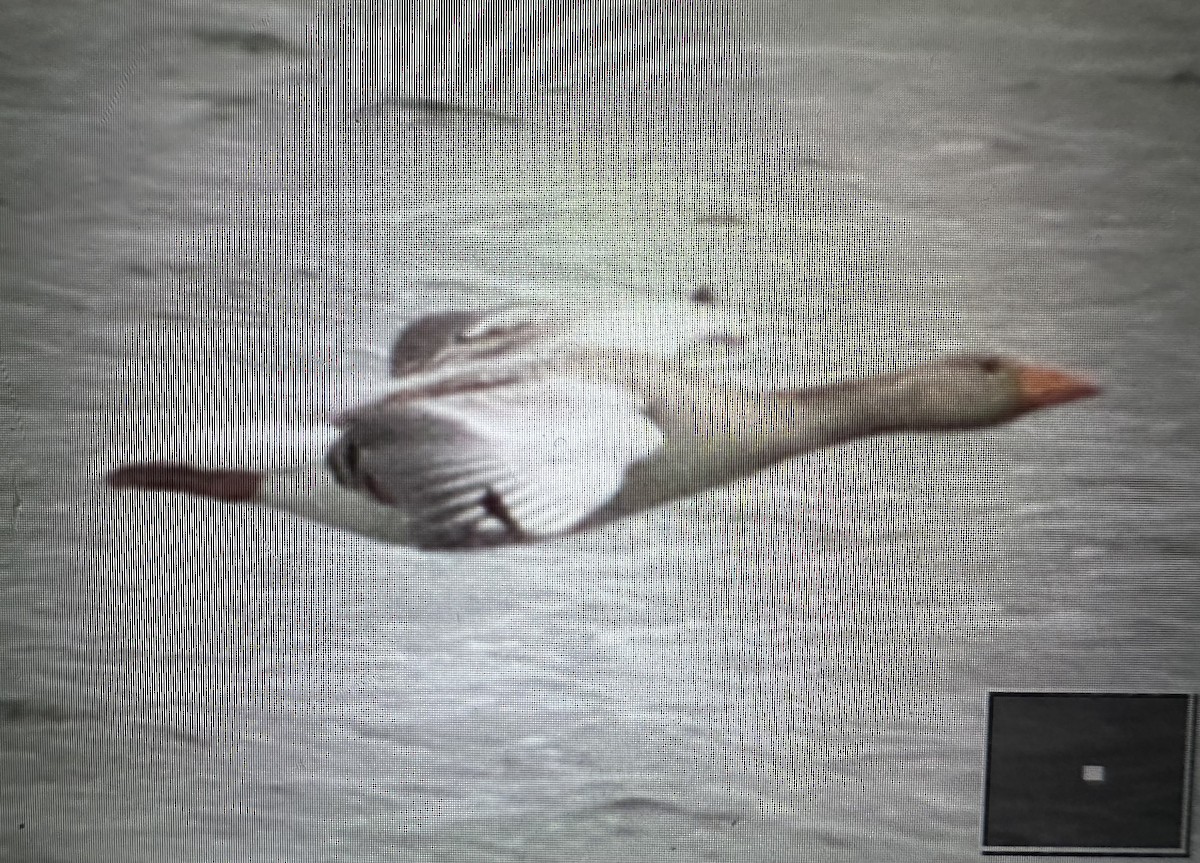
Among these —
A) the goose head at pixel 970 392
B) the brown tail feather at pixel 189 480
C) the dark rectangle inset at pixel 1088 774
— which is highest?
the goose head at pixel 970 392

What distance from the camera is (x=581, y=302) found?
2.03m

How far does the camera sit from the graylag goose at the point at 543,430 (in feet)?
6.63

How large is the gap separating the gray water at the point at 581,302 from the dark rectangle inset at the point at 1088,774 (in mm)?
63

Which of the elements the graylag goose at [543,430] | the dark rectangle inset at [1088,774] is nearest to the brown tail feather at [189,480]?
the graylag goose at [543,430]

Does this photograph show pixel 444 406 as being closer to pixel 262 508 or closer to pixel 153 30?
pixel 262 508

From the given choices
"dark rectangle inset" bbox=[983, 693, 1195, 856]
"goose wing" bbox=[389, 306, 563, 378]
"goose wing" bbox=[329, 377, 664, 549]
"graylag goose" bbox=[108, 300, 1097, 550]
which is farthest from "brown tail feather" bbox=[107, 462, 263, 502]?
"dark rectangle inset" bbox=[983, 693, 1195, 856]

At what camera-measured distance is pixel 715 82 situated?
203 centimetres

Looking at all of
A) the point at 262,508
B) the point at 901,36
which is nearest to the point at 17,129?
the point at 262,508

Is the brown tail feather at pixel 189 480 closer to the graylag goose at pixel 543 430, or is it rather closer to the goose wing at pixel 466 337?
the graylag goose at pixel 543 430

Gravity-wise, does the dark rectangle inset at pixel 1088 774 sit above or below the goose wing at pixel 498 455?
below

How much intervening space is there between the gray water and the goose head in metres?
0.04

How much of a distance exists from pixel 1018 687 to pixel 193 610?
1437 millimetres

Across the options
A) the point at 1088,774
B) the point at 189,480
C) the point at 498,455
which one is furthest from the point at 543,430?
the point at 1088,774

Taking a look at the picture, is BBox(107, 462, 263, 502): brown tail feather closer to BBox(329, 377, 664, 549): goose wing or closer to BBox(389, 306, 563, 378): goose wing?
BBox(329, 377, 664, 549): goose wing
